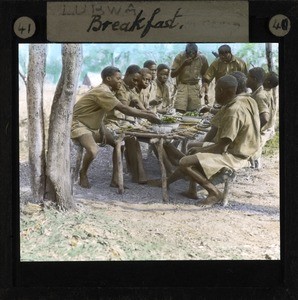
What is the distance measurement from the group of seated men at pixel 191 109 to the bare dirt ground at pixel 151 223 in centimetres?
9

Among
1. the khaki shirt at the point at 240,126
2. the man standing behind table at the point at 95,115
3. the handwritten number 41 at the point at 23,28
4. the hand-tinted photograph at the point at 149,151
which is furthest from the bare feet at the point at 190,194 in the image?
the handwritten number 41 at the point at 23,28

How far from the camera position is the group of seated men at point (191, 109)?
206 inches

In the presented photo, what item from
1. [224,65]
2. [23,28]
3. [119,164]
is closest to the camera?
[23,28]

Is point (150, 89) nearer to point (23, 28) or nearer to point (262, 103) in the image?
point (262, 103)

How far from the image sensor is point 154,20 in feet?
16.8

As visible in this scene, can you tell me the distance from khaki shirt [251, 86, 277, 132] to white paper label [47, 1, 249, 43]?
424 millimetres

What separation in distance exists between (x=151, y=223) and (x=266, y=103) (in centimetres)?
127

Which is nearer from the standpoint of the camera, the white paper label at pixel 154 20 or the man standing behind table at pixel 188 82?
the white paper label at pixel 154 20

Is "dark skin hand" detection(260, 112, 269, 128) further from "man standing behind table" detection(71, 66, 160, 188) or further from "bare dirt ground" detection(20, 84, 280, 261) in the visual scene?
"man standing behind table" detection(71, 66, 160, 188)

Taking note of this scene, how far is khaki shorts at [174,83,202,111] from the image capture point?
5281 millimetres

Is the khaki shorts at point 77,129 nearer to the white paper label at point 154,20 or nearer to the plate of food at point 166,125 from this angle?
the plate of food at point 166,125
